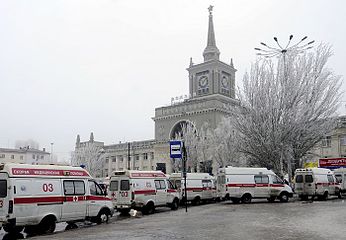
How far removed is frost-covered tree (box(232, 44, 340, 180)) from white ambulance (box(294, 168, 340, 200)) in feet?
8.47

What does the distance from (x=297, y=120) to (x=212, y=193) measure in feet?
27.5

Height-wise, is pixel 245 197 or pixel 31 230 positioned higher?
pixel 245 197

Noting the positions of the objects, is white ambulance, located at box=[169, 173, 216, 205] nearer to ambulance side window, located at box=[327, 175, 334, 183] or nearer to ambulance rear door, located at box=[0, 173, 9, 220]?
ambulance side window, located at box=[327, 175, 334, 183]

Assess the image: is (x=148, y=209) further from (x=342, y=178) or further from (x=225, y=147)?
(x=225, y=147)

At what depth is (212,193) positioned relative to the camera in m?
30.4

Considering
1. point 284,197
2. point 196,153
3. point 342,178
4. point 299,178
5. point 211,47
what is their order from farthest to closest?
point 211,47 → point 196,153 → point 342,178 → point 299,178 → point 284,197

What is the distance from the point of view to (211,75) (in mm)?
90500

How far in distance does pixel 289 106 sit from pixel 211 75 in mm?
60440

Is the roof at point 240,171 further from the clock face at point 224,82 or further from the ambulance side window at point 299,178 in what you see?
the clock face at point 224,82

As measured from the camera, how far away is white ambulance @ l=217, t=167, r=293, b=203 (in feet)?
86.5

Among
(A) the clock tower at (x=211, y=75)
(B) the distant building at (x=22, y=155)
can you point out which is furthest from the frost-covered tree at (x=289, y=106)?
(B) the distant building at (x=22, y=155)

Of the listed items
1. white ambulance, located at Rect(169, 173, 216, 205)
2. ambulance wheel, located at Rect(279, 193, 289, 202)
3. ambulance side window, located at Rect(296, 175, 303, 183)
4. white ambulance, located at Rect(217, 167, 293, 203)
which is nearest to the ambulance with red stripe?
white ambulance, located at Rect(217, 167, 293, 203)

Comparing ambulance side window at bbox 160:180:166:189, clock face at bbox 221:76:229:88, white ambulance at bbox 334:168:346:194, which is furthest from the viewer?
clock face at bbox 221:76:229:88

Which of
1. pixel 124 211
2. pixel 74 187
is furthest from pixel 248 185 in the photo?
pixel 74 187
